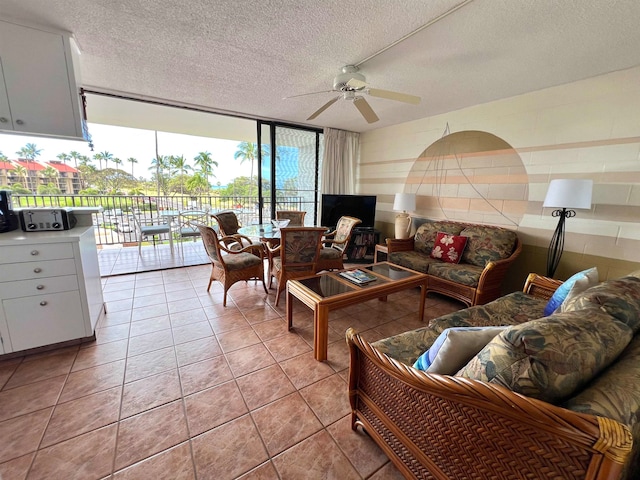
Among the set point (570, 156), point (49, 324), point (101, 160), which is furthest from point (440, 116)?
point (101, 160)

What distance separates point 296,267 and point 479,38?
2.41 metres

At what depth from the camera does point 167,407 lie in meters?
1.56

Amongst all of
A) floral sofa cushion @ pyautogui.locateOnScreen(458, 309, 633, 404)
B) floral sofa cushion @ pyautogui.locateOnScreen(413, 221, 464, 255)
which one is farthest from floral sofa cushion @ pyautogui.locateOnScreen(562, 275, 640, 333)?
floral sofa cushion @ pyautogui.locateOnScreen(413, 221, 464, 255)

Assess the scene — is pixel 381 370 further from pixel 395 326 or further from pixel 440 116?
pixel 440 116

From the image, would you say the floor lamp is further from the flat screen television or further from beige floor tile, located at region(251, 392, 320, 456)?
beige floor tile, located at region(251, 392, 320, 456)

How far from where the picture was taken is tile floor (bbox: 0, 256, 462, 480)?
1259mm

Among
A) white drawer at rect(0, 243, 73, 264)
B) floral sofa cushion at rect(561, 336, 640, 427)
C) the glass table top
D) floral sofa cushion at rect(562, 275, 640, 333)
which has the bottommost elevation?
the glass table top

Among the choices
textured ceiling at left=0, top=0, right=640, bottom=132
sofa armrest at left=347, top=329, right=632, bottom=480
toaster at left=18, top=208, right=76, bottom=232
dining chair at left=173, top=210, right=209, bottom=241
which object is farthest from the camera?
dining chair at left=173, top=210, right=209, bottom=241

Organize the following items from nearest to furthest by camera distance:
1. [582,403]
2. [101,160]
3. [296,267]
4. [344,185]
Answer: [582,403] < [296,267] < [344,185] < [101,160]

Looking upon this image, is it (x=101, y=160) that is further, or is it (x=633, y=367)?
(x=101, y=160)

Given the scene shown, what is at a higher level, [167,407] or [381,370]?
[381,370]

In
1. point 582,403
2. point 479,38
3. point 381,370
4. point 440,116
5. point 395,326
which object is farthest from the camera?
point 440,116

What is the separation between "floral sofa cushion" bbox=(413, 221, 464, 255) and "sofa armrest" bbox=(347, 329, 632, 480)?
8.38 feet

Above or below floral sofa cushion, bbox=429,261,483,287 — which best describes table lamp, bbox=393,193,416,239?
above
